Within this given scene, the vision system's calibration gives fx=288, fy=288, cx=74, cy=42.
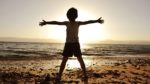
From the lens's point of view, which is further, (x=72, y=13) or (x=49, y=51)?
(x=49, y=51)

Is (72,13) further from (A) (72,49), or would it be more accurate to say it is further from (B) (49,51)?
(B) (49,51)

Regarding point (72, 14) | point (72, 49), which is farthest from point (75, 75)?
point (72, 14)

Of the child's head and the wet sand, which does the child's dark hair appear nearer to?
the child's head

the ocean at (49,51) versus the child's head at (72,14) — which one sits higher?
the child's head at (72,14)

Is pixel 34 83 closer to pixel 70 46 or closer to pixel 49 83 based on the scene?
pixel 49 83

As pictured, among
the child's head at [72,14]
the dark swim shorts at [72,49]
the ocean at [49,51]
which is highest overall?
the child's head at [72,14]

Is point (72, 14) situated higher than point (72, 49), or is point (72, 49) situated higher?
point (72, 14)

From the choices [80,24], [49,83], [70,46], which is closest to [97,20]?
[80,24]

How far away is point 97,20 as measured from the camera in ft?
29.0

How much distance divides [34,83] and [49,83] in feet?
2.23

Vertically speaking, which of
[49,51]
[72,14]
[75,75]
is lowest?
[75,75]

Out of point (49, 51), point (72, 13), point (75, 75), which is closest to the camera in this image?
point (72, 13)

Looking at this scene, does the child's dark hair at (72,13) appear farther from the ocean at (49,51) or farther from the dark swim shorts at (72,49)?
the ocean at (49,51)

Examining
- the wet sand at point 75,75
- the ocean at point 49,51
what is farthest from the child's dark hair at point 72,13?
the ocean at point 49,51
